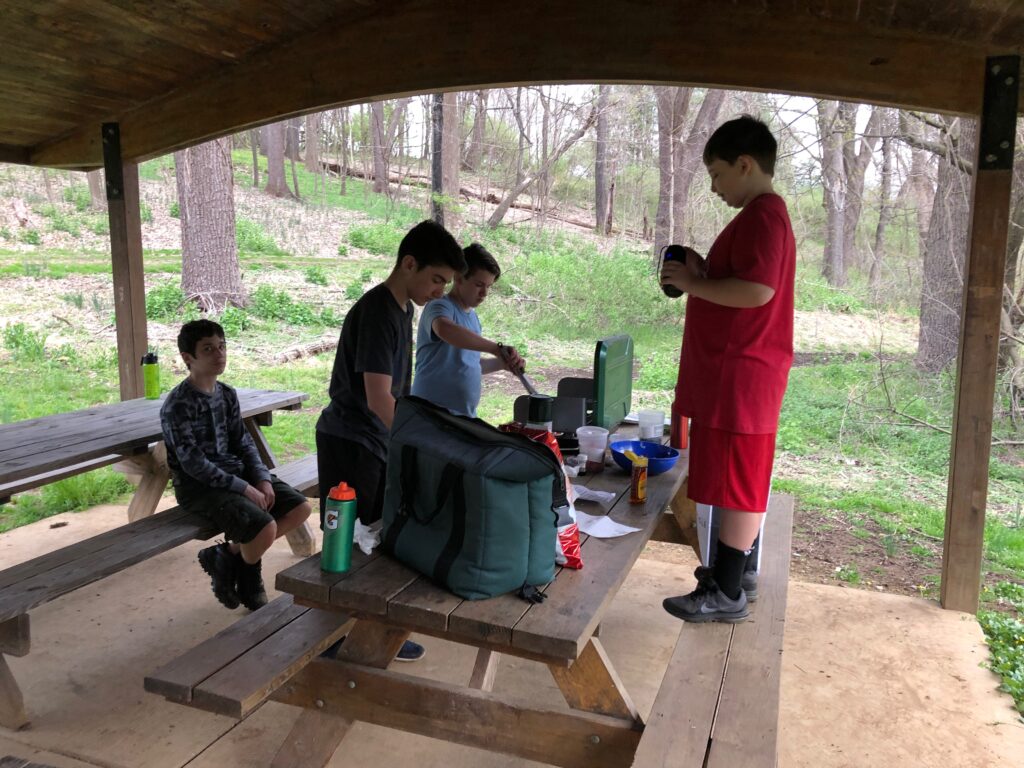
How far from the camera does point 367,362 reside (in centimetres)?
249

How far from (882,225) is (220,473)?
29.6 ft

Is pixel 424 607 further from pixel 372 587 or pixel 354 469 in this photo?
pixel 354 469

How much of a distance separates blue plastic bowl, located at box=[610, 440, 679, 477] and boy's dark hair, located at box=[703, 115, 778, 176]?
1.06m

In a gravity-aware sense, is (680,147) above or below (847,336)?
above

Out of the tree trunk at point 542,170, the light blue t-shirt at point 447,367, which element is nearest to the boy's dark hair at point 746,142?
the light blue t-shirt at point 447,367

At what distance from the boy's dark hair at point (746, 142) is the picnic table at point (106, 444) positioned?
2.91 meters

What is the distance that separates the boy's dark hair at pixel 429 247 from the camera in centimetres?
255

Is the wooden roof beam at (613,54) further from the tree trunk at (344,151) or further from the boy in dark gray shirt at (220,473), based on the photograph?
the tree trunk at (344,151)

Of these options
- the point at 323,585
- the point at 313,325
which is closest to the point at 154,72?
the point at 323,585

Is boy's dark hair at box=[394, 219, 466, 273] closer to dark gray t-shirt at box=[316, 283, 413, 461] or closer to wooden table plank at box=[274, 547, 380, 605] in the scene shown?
dark gray t-shirt at box=[316, 283, 413, 461]

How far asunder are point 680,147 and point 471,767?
9503 millimetres

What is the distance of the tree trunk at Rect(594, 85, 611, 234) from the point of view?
41.2 feet

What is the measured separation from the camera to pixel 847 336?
9453mm

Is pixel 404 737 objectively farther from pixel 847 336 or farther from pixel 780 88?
pixel 847 336
